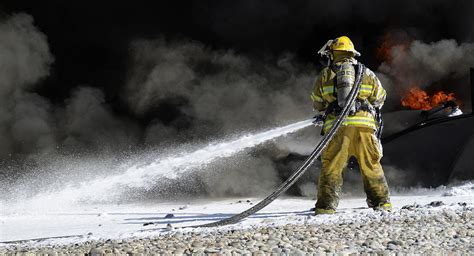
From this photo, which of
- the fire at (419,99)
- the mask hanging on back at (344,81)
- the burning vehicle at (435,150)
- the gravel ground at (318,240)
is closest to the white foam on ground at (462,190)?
the burning vehicle at (435,150)

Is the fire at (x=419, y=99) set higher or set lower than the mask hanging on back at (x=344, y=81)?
higher

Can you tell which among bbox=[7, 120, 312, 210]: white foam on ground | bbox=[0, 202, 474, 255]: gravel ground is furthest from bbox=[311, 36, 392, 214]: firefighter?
bbox=[7, 120, 312, 210]: white foam on ground

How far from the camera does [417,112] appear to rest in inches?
396

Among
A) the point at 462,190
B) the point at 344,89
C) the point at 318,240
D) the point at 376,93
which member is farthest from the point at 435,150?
the point at 318,240

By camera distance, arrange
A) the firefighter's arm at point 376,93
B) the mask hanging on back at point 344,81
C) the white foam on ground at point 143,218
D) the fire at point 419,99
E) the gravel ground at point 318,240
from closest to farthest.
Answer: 1. the gravel ground at point 318,240
2. the white foam on ground at point 143,218
3. the mask hanging on back at point 344,81
4. the firefighter's arm at point 376,93
5. the fire at point 419,99

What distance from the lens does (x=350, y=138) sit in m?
5.53

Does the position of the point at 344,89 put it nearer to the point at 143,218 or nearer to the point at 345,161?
the point at 345,161

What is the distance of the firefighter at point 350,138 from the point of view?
5.50 metres

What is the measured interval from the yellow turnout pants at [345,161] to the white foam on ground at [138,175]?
2.66 meters

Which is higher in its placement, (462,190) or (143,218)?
(462,190)

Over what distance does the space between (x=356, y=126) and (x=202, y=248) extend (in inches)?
102

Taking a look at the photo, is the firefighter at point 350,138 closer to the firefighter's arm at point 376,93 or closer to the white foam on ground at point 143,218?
the firefighter's arm at point 376,93

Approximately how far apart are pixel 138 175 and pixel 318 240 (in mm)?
5211

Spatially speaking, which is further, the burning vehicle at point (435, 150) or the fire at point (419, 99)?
the fire at point (419, 99)
